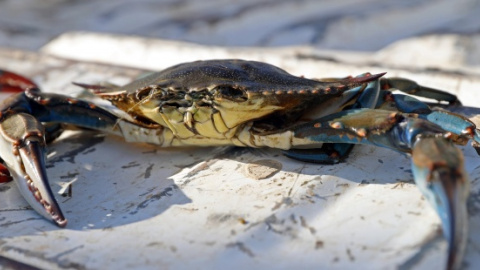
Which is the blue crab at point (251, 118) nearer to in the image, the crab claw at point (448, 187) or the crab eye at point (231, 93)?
the crab eye at point (231, 93)

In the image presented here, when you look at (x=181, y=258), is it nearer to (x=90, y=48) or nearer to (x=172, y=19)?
(x=90, y=48)

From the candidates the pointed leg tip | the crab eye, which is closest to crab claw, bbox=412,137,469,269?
the crab eye

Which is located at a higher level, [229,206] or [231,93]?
[231,93]

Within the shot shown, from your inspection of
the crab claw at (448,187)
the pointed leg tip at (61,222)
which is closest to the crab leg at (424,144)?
the crab claw at (448,187)

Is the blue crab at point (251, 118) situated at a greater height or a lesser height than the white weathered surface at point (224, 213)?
greater

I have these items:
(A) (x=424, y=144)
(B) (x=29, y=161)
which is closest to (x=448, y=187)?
(A) (x=424, y=144)

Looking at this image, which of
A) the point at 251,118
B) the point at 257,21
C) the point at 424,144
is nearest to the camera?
the point at 424,144

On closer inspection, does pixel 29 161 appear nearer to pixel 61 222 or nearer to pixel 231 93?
pixel 61 222
